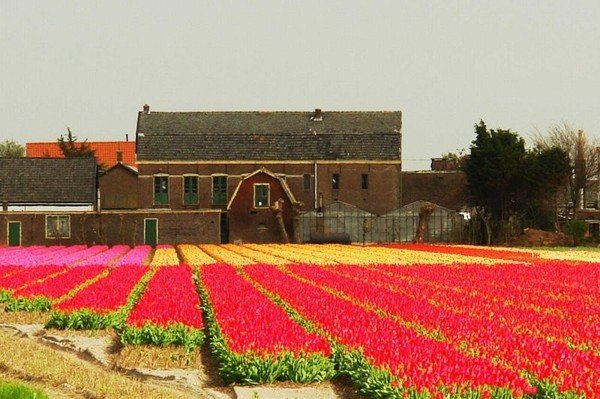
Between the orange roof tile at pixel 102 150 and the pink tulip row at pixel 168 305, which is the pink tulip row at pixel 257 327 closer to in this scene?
the pink tulip row at pixel 168 305

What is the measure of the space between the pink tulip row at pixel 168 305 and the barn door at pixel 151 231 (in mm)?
39295

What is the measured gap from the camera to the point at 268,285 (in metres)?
26.1

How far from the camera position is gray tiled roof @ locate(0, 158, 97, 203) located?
230ft

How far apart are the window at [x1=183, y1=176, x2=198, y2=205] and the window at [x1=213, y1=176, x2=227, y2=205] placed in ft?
4.06

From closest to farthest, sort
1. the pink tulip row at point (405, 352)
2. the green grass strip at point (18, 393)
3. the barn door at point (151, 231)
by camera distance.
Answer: the green grass strip at point (18, 393), the pink tulip row at point (405, 352), the barn door at point (151, 231)

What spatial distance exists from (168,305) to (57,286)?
274 inches

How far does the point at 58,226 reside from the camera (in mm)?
67188

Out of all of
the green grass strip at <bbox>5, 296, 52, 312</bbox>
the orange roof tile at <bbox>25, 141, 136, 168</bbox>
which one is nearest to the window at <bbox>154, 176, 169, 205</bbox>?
the orange roof tile at <bbox>25, 141, 136, 168</bbox>

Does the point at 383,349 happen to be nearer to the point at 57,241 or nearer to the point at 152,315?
the point at 152,315

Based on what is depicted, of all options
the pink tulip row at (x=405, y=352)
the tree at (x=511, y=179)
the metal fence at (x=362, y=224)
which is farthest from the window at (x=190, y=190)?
the pink tulip row at (x=405, y=352)

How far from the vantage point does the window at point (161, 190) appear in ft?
242

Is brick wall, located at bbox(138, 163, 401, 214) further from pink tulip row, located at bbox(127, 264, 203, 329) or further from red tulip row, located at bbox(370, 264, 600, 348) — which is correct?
pink tulip row, located at bbox(127, 264, 203, 329)

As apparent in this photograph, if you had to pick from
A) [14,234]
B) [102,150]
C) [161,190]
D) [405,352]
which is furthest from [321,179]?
[405,352]

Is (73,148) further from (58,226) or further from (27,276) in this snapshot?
(27,276)
